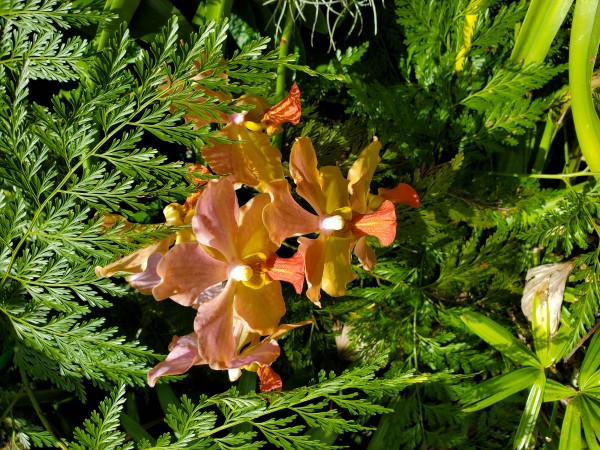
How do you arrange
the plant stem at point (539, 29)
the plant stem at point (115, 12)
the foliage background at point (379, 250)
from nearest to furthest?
the foliage background at point (379, 250) → the plant stem at point (115, 12) → the plant stem at point (539, 29)

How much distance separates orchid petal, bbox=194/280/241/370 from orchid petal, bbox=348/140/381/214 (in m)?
0.15

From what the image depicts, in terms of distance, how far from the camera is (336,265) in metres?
0.62

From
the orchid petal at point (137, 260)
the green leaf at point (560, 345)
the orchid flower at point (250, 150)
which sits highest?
the orchid flower at point (250, 150)

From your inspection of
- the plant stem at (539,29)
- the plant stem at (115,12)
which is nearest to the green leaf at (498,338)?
the plant stem at (539,29)

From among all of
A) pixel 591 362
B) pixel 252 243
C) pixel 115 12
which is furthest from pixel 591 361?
pixel 115 12

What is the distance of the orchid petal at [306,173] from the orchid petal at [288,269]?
63 mm

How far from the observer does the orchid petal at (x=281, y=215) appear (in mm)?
562

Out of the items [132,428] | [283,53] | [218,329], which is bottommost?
[132,428]

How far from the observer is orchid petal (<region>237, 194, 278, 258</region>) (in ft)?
1.91

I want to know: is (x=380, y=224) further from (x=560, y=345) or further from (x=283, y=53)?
(x=560, y=345)

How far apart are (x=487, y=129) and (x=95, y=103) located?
1.93ft

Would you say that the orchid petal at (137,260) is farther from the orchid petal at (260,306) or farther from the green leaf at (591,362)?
the green leaf at (591,362)

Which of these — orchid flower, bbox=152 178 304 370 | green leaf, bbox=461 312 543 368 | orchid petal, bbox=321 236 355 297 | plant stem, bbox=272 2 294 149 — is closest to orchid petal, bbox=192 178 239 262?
orchid flower, bbox=152 178 304 370

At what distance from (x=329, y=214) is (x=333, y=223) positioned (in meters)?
0.03
